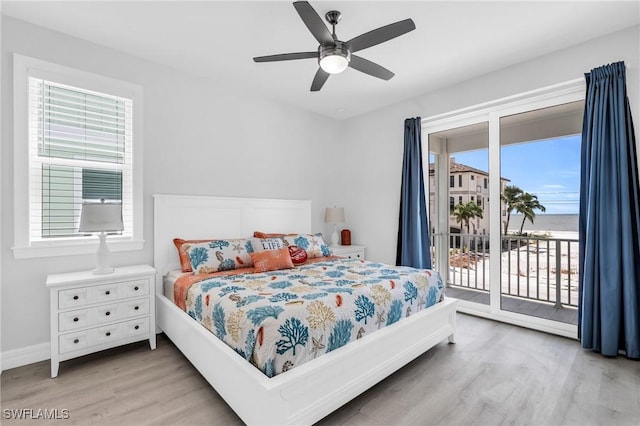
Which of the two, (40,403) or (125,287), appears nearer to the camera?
(40,403)

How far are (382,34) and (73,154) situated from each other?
284cm

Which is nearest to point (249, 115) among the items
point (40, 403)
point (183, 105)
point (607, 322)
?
point (183, 105)

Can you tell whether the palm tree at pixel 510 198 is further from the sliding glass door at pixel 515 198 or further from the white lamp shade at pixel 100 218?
the white lamp shade at pixel 100 218

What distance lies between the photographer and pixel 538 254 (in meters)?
3.62

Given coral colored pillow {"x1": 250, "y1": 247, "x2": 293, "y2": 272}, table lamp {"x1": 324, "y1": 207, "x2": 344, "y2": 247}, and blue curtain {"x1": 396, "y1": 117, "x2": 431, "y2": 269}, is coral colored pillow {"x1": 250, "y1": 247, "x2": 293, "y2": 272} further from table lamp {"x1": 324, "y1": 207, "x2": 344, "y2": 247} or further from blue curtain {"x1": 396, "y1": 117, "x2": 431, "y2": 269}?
blue curtain {"x1": 396, "y1": 117, "x2": 431, "y2": 269}

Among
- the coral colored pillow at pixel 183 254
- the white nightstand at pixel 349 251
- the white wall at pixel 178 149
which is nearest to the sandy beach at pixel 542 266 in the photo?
the white nightstand at pixel 349 251

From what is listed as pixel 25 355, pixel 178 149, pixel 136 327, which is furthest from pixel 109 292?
pixel 178 149

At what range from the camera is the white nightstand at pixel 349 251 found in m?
4.27

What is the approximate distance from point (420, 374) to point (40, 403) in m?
2.60

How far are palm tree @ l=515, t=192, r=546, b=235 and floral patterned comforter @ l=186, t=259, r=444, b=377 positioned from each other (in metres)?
1.46

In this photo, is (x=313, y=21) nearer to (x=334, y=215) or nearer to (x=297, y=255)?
(x=297, y=255)

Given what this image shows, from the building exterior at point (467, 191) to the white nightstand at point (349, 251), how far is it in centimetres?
115

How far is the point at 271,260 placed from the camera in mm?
2961

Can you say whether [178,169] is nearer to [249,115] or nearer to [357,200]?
[249,115]
